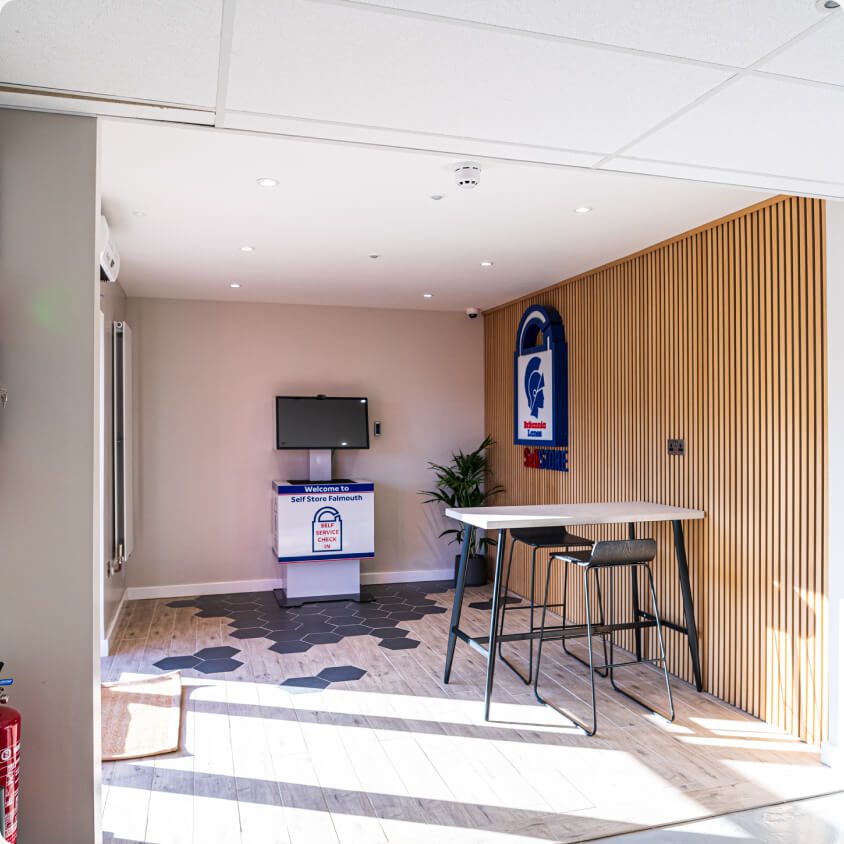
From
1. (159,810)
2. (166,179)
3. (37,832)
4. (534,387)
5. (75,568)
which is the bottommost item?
(159,810)

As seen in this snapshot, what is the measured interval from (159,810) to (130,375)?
398 centimetres

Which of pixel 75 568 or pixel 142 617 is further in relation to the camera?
pixel 142 617

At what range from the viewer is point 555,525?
13.8 ft

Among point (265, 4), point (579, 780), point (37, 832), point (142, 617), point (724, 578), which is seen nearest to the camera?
point (265, 4)

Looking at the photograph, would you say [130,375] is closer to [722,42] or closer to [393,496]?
[393,496]

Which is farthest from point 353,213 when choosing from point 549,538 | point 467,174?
point 549,538

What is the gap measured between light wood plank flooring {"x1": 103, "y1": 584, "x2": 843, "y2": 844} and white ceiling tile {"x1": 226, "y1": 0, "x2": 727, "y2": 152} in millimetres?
2587

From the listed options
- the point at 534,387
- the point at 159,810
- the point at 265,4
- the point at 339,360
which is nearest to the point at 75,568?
the point at 159,810

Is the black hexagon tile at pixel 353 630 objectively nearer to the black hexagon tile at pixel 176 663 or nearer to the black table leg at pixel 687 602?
the black hexagon tile at pixel 176 663

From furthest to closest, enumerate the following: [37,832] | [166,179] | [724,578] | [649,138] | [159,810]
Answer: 1. [724,578]
2. [166,179]
3. [159,810]
4. [649,138]
5. [37,832]

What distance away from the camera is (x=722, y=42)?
1.83 metres

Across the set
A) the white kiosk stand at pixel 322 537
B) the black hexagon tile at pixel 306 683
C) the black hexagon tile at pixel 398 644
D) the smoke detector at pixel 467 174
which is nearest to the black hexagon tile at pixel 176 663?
the black hexagon tile at pixel 306 683

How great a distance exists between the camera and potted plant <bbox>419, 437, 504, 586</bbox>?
723 centimetres

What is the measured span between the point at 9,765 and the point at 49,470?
2.85 feet
